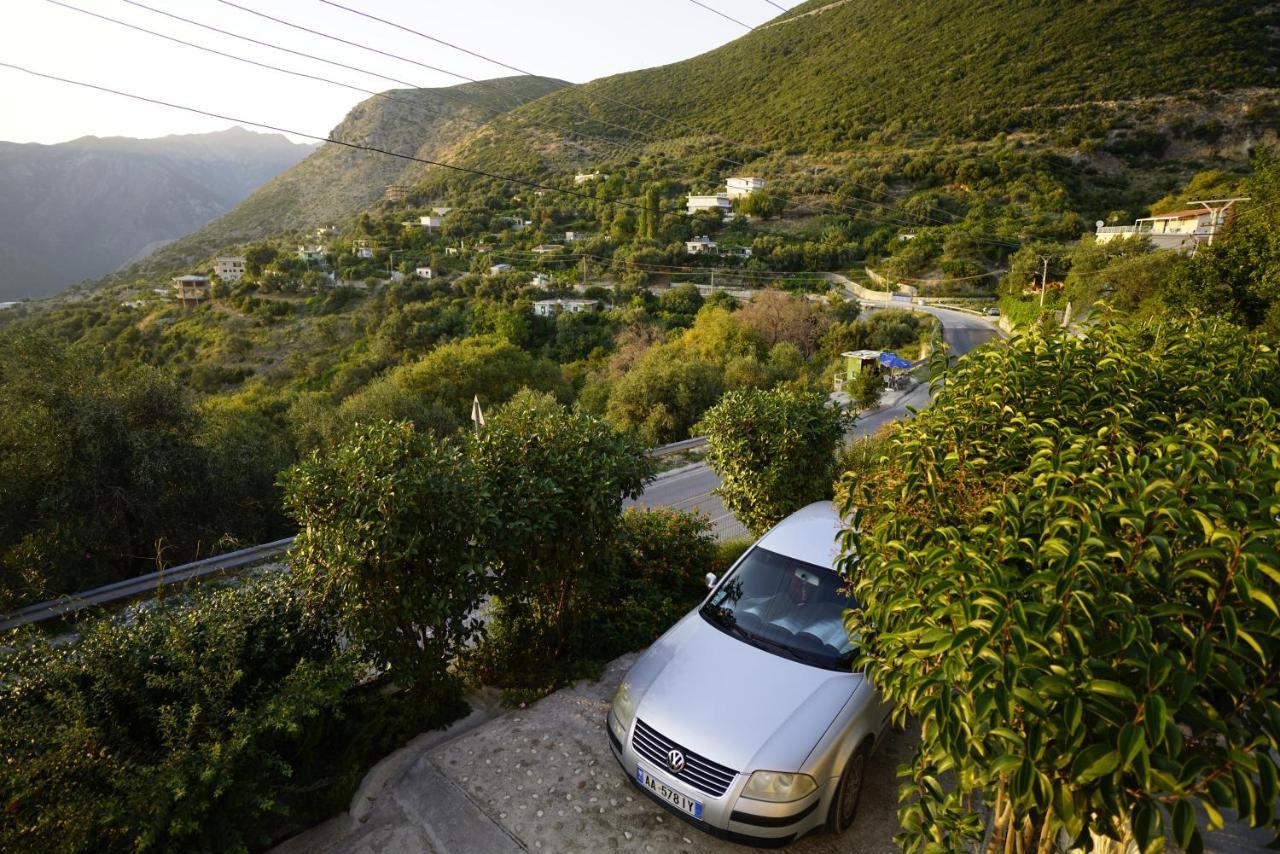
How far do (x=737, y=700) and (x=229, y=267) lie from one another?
280 ft

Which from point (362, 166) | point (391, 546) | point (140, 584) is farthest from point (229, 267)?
point (391, 546)

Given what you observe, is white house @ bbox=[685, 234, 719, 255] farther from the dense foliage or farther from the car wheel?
the car wheel

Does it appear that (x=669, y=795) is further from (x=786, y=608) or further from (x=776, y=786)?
(x=786, y=608)

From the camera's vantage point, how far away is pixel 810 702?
3.60 m

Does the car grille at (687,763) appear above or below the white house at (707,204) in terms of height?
below

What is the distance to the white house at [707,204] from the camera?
224 ft

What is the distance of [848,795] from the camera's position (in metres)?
3.55

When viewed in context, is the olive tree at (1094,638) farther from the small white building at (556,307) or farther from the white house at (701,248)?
the white house at (701,248)

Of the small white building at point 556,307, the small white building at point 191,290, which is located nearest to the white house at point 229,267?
the small white building at point 191,290

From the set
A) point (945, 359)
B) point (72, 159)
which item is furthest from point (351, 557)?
point (72, 159)

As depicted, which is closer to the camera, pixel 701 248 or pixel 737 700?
pixel 737 700

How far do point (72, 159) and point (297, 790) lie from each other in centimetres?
20834

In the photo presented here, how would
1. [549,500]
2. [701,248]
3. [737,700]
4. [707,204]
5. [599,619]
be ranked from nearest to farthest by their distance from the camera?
[737,700] < [549,500] < [599,619] < [701,248] < [707,204]

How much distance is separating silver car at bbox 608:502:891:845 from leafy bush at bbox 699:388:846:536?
2.34 m
